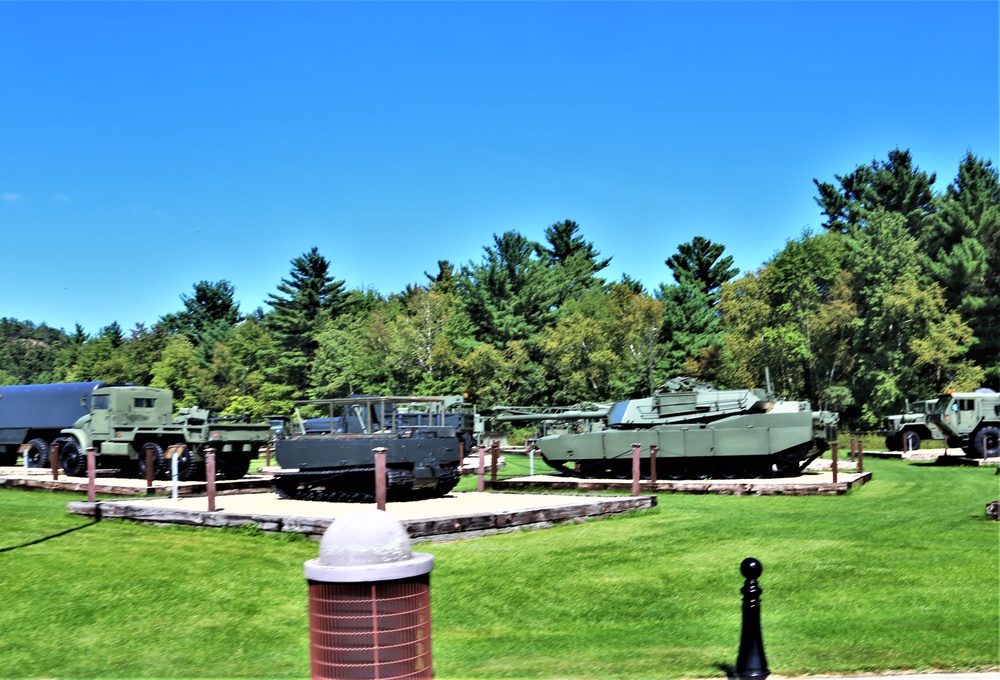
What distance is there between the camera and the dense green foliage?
173 feet

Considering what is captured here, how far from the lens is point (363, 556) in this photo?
5.08 meters

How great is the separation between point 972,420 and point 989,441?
1222mm

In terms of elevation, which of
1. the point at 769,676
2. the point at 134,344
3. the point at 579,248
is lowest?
the point at 769,676

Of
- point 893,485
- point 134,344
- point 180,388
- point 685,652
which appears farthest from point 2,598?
point 134,344

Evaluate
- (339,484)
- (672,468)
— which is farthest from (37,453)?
(672,468)

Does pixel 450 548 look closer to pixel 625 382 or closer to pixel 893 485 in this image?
pixel 893 485

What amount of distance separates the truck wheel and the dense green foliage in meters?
28.4

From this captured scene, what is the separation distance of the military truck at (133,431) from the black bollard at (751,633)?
17.3 m

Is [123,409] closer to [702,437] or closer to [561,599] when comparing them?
[702,437]

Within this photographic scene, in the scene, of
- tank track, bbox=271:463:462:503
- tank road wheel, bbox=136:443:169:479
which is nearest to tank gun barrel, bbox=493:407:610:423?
tank track, bbox=271:463:462:503

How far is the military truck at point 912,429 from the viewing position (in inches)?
1354

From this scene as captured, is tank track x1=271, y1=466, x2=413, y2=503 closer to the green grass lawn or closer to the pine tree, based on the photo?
the green grass lawn

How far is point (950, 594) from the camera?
372 inches

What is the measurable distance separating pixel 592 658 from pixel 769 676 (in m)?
1.34
